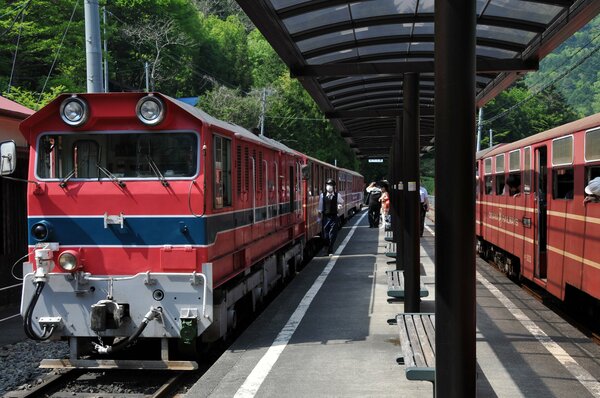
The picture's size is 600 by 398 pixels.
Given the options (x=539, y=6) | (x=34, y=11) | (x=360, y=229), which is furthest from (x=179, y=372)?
(x=34, y=11)

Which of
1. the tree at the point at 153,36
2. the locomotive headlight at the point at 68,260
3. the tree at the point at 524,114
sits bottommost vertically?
the locomotive headlight at the point at 68,260

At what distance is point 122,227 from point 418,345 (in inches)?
138

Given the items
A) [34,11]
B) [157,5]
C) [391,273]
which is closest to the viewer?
[391,273]

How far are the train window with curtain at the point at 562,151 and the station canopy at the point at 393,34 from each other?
1.17m

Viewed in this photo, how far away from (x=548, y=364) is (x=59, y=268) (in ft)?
17.8

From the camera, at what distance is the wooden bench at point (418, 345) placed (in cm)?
527

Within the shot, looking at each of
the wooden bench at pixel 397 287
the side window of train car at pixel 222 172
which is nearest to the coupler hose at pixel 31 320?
the side window of train car at pixel 222 172

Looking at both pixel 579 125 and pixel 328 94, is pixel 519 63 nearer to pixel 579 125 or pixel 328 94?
pixel 579 125

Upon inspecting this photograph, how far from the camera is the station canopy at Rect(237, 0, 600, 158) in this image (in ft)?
23.7

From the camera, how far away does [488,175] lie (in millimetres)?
16297

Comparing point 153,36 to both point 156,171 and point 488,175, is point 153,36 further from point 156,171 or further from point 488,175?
point 156,171

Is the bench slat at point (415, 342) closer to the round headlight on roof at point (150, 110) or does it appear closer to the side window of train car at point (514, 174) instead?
the round headlight on roof at point (150, 110)

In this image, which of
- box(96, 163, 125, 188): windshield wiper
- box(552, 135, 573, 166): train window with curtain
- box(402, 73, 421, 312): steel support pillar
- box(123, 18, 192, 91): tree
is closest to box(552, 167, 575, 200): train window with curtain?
box(552, 135, 573, 166): train window with curtain

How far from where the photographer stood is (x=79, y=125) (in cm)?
724
